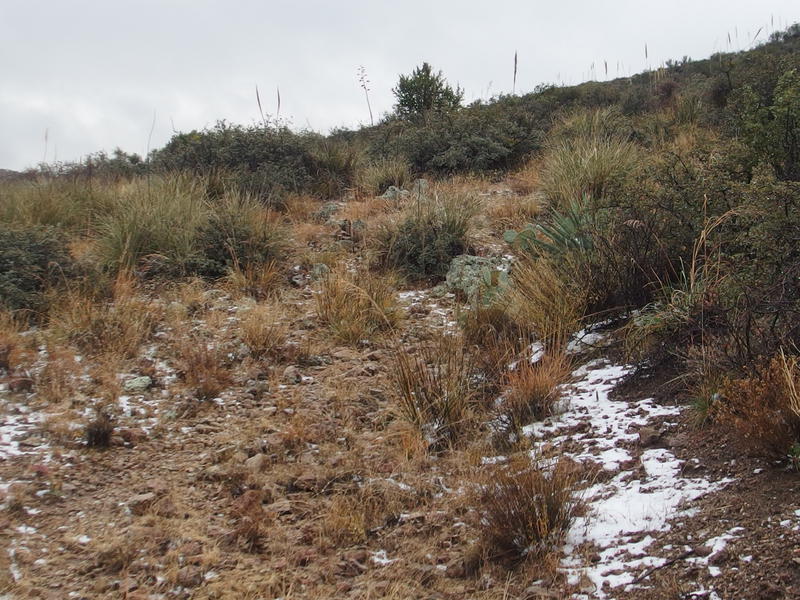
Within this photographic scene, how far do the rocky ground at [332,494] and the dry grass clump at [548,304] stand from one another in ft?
0.56

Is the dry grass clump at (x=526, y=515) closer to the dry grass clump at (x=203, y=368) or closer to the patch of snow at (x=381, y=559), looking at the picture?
the patch of snow at (x=381, y=559)

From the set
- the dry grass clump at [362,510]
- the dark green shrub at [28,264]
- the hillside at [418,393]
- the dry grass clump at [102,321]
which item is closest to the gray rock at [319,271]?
the hillside at [418,393]

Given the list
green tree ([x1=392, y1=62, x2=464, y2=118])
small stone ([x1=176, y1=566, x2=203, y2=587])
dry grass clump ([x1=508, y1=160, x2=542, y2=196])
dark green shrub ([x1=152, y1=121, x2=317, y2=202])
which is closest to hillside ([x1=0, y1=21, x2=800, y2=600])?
small stone ([x1=176, y1=566, x2=203, y2=587])

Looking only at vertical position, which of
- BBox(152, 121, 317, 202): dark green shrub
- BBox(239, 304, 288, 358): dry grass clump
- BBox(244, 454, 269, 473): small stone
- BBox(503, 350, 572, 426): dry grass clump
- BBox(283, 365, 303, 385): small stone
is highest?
BBox(152, 121, 317, 202): dark green shrub

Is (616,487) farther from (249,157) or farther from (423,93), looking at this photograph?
(423,93)

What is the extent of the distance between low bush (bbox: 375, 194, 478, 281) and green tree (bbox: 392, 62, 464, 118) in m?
7.80

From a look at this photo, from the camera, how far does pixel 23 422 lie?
3.93 metres

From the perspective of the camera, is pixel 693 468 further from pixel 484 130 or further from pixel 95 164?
pixel 95 164

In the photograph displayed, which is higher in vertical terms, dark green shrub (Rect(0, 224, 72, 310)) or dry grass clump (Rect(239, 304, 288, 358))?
dark green shrub (Rect(0, 224, 72, 310))

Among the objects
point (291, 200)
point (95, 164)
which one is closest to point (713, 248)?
point (291, 200)

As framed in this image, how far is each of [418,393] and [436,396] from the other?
0.11 metres

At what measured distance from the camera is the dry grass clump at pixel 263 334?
16.4 feet

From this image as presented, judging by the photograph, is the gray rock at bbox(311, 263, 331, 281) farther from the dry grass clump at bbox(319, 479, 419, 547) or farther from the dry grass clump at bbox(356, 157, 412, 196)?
the dry grass clump at bbox(319, 479, 419, 547)

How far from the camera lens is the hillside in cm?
265
